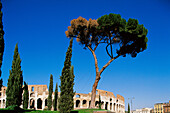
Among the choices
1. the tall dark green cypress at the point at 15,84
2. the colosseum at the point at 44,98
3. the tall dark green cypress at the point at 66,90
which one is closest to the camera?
the tall dark green cypress at the point at 66,90

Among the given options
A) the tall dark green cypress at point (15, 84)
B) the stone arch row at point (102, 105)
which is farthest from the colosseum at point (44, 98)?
the tall dark green cypress at point (15, 84)

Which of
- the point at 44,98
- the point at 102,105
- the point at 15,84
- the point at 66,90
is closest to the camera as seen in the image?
the point at 66,90

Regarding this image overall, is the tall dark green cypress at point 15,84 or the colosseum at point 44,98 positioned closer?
the tall dark green cypress at point 15,84

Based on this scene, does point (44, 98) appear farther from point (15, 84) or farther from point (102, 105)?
point (15, 84)

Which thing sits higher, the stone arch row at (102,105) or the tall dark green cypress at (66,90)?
the tall dark green cypress at (66,90)

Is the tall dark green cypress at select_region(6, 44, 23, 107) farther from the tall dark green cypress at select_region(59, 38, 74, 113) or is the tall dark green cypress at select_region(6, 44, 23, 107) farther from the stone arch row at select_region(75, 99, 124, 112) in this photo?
the stone arch row at select_region(75, 99, 124, 112)

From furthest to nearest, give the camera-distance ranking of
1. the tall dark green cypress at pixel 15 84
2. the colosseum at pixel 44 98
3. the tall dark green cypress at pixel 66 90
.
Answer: the colosseum at pixel 44 98 < the tall dark green cypress at pixel 15 84 < the tall dark green cypress at pixel 66 90

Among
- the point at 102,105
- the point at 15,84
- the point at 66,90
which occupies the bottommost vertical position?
the point at 102,105

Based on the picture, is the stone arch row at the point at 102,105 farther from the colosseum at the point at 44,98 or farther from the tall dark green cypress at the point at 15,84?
the tall dark green cypress at the point at 15,84

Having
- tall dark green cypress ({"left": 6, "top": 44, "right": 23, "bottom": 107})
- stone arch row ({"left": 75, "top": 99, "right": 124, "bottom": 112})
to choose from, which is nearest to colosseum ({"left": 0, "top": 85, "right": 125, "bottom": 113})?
stone arch row ({"left": 75, "top": 99, "right": 124, "bottom": 112})

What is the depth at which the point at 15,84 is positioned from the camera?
57.4 feet

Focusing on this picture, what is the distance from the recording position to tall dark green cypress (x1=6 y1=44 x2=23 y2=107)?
56.6 feet

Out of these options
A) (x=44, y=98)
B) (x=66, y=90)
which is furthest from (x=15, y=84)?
(x=44, y=98)

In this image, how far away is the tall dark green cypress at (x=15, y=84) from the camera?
56.6 ft
